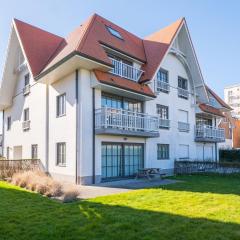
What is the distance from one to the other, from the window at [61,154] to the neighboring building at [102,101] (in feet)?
0.21

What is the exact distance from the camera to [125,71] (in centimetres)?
1825

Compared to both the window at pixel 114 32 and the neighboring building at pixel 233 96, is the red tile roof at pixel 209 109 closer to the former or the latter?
the window at pixel 114 32

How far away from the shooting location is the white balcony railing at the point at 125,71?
57.3ft

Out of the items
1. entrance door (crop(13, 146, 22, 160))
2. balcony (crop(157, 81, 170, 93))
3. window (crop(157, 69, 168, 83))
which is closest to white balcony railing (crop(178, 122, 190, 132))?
balcony (crop(157, 81, 170, 93))

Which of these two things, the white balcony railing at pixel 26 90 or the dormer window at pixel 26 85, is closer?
the white balcony railing at pixel 26 90

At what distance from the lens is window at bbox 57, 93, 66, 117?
1734cm

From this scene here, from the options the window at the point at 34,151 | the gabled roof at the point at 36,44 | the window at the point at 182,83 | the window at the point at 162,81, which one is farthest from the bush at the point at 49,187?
the window at the point at 182,83

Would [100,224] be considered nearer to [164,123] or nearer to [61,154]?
[61,154]

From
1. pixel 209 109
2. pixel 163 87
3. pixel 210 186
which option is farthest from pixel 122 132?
pixel 209 109

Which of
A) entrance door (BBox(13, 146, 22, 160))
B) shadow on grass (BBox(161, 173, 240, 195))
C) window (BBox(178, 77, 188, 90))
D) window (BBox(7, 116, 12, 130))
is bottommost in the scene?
shadow on grass (BBox(161, 173, 240, 195))

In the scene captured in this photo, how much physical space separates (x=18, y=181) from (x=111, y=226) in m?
9.10

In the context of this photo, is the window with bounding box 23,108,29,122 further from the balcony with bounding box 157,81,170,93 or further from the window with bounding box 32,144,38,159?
the balcony with bounding box 157,81,170,93

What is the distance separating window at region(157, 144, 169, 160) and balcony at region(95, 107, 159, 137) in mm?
2528

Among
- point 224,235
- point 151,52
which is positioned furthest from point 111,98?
Result: point 224,235
